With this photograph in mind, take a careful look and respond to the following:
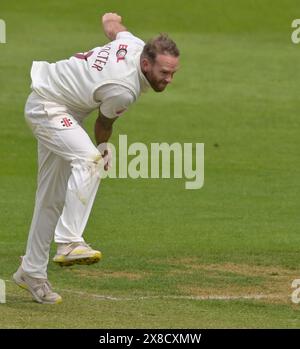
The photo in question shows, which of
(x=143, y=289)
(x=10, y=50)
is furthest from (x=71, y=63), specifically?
(x=10, y=50)

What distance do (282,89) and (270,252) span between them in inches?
640

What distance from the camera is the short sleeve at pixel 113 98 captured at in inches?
472

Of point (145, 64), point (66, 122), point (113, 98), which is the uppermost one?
point (145, 64)

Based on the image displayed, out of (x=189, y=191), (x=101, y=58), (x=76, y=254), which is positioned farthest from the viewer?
(x=189, y=191)

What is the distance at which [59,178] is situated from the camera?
1289cm

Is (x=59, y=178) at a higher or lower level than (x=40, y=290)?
higher

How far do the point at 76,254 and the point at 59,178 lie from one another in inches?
50.8

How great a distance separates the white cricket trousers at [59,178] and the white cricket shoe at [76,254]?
0.06 metres

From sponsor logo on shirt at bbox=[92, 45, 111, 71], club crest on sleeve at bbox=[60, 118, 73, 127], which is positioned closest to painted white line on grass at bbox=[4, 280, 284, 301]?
club crest on sleeve at bbox=[60, 118, 73, 127]

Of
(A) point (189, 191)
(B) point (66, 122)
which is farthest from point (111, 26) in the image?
(A) point (189, 191)

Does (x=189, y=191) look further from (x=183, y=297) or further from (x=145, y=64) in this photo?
(x=145, y=64)

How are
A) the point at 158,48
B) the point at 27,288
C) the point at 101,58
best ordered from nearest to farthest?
the point at 158,48
the point at 101,58
the point at 27,288

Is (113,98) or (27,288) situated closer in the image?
(113,98)

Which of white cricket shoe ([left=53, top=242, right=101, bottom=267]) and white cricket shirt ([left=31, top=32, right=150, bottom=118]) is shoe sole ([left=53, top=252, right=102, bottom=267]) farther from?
white cricket shirt ([left=31, top=32, right=150, bottom=118])
